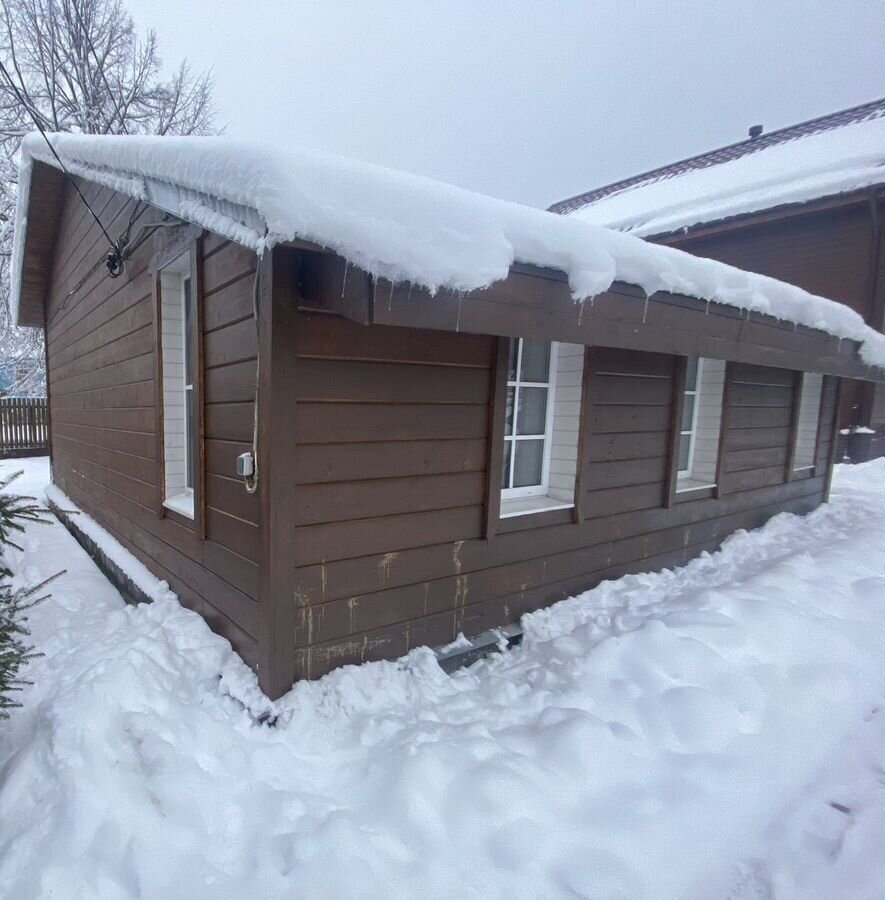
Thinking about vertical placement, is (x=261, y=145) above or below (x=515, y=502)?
above

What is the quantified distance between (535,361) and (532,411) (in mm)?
324

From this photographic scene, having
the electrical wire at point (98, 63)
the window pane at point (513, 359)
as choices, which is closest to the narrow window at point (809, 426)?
the window pane at point (513, 359)

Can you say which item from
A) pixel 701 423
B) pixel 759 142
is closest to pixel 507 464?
pixel 701 423

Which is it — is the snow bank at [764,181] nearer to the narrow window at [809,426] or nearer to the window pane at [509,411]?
the narrow window at [809,426]

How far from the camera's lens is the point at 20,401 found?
11727mm

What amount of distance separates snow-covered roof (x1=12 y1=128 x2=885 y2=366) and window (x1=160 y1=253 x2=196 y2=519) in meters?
0.55

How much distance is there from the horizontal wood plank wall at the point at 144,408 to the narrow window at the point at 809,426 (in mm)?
6026

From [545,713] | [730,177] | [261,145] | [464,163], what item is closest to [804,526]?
[545,713]

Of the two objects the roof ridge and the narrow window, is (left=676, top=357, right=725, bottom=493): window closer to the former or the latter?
the narrow window

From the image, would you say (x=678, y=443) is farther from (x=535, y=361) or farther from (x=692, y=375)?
(x=535, y=361)

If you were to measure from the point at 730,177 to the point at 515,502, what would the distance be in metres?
11.3

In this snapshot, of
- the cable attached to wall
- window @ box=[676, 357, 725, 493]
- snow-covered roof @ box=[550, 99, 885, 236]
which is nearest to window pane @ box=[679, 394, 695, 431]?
window @ box=[676, 357, 725, 493]

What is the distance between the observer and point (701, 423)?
4715 millimetres

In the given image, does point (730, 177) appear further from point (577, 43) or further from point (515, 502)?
point (577, 43)
